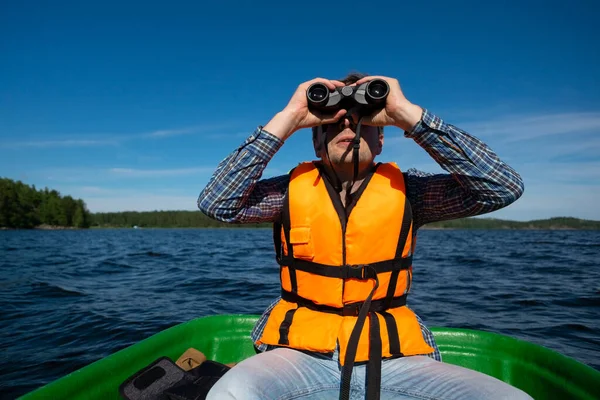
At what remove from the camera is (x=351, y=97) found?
6.85 feet

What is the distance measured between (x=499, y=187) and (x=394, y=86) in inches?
31.3

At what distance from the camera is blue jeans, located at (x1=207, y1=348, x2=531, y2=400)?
1653 millimetres

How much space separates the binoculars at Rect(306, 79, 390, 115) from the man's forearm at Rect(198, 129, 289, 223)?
335 mm

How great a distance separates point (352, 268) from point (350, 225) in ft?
0.79

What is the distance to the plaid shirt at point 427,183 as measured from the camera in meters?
2.08

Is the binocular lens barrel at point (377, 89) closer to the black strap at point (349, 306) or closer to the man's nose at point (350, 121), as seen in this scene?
the man's nose at point (350, 121)

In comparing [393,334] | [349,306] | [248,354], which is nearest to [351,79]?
[349,306]

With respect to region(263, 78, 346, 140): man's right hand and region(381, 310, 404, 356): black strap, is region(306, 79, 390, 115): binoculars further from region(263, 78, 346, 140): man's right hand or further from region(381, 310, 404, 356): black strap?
region(381, 310, 404, 356): black strap

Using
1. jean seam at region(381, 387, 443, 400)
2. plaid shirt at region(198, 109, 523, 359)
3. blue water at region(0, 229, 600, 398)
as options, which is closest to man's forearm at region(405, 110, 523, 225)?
plaid shirt at region(198, 109, 523, 359)

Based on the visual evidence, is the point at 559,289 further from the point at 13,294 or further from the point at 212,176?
the point at 13,294

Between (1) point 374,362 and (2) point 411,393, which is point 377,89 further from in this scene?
(2) point 411,393

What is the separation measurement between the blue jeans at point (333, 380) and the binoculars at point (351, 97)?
1327 millimetres

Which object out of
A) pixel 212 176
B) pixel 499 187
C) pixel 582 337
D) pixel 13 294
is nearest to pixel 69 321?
pixel 13 294

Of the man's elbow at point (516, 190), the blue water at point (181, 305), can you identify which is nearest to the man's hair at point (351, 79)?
the man's elbow at point (516, 190)
